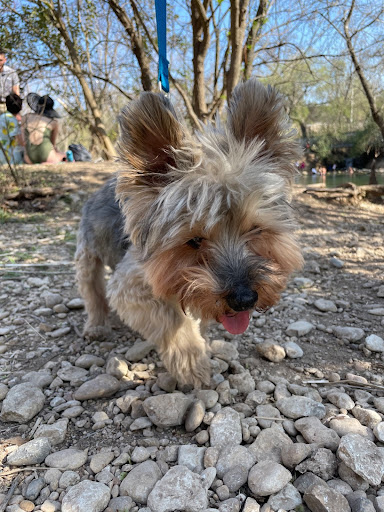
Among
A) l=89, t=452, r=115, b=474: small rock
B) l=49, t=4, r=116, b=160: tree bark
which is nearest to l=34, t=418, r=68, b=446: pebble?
l=89, t=452, r=115, b=474: small rock

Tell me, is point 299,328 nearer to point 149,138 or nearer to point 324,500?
point 324,500

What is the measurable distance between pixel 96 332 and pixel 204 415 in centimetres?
156

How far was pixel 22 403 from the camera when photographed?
262cm

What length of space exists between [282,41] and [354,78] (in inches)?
133

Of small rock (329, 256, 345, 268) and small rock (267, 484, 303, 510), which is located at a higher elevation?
small rock (329, 256, 345, 268)

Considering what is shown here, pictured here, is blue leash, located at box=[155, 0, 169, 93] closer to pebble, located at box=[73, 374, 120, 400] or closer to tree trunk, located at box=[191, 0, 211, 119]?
pebble, located at box=[73, 374, 120, 400]

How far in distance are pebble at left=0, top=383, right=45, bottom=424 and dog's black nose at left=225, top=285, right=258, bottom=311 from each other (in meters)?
1.55

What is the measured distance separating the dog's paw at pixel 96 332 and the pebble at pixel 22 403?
900mm

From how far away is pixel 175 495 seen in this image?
1893mm

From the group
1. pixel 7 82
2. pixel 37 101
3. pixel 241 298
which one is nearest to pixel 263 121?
pixel 241 298

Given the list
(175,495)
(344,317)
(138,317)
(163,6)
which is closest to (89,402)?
(138,317)

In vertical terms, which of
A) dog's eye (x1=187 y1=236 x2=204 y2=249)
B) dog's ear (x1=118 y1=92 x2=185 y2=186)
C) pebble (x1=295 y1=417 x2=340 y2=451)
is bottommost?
pebble (x1=295 y1=417 x2=340 y2=451)

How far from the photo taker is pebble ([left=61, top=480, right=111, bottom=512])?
185cm

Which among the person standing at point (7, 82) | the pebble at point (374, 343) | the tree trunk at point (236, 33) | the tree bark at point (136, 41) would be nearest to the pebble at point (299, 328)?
the pebble at point (374, 343)
